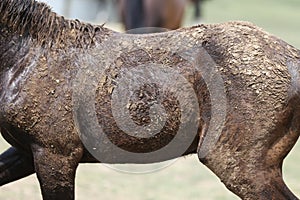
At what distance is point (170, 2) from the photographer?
27.8 feet

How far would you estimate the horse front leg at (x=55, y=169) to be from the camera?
9.84 feet

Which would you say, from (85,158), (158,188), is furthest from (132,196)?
(85,158)

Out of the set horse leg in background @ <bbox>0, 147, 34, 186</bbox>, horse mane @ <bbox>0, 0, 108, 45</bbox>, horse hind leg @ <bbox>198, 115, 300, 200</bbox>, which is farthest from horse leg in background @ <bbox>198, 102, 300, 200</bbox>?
horse leg in background @ <bbox>0, 147, 34, 186</bbox>

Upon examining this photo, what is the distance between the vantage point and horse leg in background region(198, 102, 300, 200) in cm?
294

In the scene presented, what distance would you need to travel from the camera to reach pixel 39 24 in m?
3.08

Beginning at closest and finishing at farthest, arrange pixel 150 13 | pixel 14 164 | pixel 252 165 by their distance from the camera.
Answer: pixel 252 165 < pixel 14 164 < pixel 150 13

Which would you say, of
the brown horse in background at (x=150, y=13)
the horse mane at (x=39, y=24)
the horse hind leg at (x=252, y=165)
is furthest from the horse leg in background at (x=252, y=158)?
the brown horse in background at (x=150, y=13)

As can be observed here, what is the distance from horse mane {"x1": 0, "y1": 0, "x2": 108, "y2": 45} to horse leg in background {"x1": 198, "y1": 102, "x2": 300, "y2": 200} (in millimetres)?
712

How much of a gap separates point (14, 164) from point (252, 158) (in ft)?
3.47

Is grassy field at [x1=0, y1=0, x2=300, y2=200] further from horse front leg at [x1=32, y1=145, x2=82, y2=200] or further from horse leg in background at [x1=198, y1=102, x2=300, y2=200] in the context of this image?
horse leg in background at [x1=198, y1=102, x2=300, y2=200]

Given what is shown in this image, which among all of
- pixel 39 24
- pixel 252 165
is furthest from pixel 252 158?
pixel 39 24

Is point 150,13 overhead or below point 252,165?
below

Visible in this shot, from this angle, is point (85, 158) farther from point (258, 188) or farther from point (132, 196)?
point (132, 196)

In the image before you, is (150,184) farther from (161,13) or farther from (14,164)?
(161,13)
